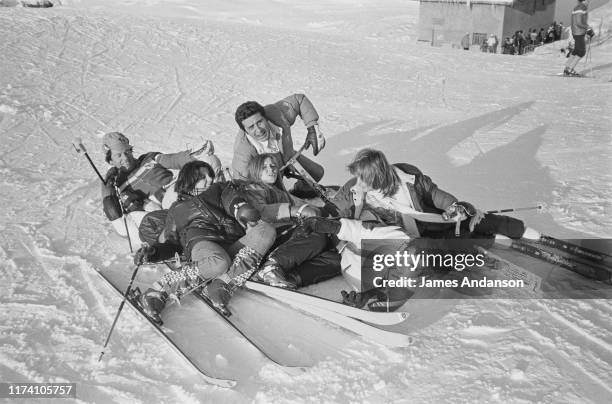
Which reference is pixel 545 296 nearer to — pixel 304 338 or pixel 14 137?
pixel 304 338

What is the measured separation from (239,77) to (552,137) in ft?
21.7

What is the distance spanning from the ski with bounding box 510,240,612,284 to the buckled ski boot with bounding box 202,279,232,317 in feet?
7.28

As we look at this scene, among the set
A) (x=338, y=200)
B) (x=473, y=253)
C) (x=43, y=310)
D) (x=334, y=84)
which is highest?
(x=334, y=84)

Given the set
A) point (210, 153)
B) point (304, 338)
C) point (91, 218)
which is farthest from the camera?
point (91, 218)

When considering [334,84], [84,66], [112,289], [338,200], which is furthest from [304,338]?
[84,66]

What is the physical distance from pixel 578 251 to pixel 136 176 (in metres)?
3.93

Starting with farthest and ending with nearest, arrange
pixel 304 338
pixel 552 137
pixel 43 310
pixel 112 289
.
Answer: pixel 552 137 < pixel 112 289 < pixel 43 310 < pixel 304 338

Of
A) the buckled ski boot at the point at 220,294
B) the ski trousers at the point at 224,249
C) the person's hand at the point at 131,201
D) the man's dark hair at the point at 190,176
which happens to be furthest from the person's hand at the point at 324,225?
the person's hand at the point at 131,201

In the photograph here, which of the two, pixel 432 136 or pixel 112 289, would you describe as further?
pixel 432 136

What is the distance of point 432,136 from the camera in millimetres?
8695

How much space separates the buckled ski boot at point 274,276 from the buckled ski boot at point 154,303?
2.29ft

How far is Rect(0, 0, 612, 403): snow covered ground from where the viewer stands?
11.3 feet

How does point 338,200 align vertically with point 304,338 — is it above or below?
above

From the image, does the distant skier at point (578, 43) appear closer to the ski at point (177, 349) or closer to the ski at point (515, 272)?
the ski at point (515, 272)
